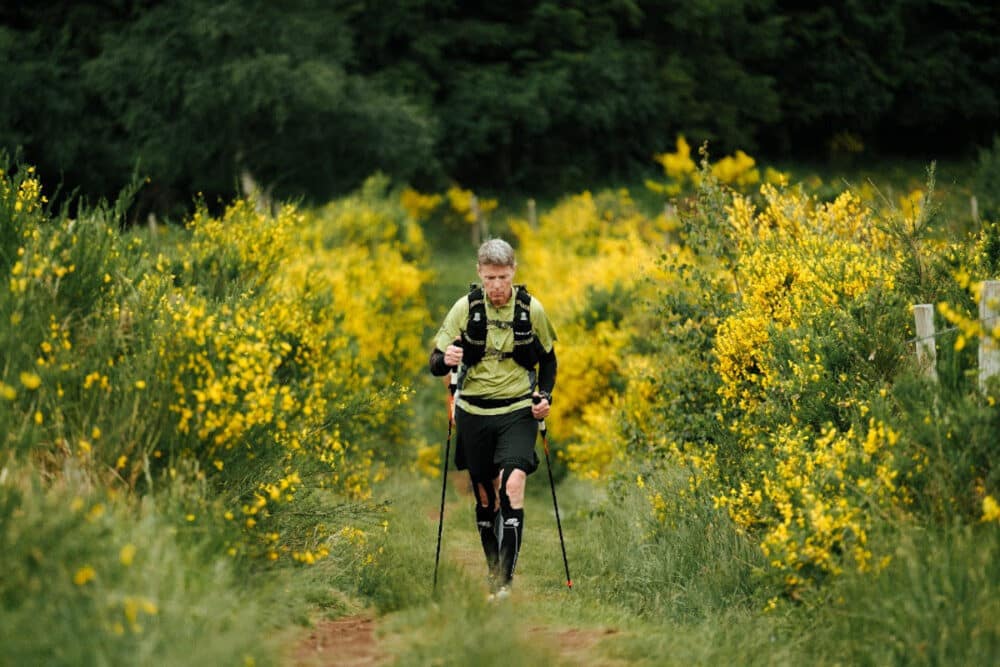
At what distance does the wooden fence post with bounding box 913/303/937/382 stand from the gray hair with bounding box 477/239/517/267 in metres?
2.45

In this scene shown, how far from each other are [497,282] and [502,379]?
0.66 meters

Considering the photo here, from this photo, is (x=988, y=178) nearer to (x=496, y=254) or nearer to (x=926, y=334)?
(x=926, y=334)

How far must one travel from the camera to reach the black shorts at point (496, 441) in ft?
23.8

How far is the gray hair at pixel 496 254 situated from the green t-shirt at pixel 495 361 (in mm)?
351

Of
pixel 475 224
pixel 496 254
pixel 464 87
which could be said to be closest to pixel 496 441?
pixel 496 254

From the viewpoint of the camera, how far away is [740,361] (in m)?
8.95

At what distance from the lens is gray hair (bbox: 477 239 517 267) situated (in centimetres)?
702

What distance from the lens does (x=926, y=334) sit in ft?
22.0

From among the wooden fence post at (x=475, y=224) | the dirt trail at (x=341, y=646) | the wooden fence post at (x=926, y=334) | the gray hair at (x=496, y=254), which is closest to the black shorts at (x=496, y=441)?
the gray hair at (x=496, y=254)

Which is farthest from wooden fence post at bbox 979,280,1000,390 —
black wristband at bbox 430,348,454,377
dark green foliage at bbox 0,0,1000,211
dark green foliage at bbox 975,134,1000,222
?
dark green foliage at bbox 975,134,1000,222

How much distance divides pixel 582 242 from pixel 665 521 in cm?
1595

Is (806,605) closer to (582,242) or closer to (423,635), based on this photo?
(423,635)

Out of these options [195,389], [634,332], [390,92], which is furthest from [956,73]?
[195,389]

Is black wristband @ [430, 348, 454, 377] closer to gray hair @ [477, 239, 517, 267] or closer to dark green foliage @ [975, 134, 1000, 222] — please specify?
gray hair @ [477, 239, 517, 267]
